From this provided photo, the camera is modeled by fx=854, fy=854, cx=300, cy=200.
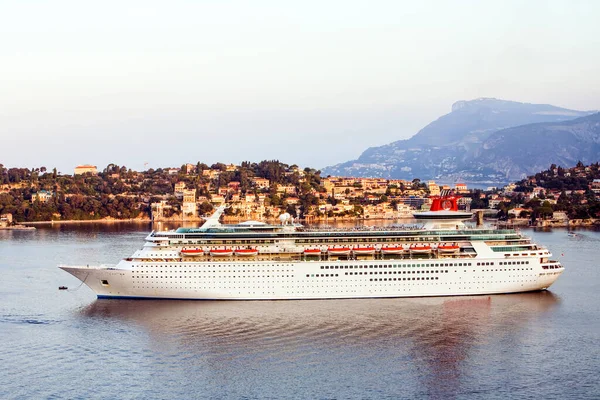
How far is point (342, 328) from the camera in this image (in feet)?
68.0

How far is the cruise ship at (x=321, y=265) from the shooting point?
24.0 m

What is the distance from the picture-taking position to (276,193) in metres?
84.8

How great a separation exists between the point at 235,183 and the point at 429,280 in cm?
6579

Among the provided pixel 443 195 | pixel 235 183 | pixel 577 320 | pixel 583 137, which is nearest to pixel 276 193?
pixel 235 183

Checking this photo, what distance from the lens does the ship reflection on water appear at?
60.0ft

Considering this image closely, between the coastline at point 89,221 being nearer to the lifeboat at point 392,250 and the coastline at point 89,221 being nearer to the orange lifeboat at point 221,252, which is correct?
the orange lifeboat at point 221,252

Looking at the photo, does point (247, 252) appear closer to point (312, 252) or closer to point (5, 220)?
point (312, 252)

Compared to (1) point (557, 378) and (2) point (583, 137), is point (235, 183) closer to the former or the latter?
(1) point (557, 378)

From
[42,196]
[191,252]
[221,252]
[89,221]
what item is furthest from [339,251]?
[42,196]

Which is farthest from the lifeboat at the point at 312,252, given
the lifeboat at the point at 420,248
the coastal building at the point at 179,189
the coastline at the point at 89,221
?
the coastal building at the point at 179,189

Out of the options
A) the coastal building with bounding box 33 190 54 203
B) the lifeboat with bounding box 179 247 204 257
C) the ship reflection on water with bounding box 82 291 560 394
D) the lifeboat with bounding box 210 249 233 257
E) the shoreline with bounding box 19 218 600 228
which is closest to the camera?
the ship reflection on water with bounding box 82 291 560 394

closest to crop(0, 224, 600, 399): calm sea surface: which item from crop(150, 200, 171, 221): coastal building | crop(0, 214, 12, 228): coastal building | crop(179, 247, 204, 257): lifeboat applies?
crop(179, 247, 204, 257): lifeboat

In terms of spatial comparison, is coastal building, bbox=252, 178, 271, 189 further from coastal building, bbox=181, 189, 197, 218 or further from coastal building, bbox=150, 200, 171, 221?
coastal building, bbox=150, 200, 171, 221

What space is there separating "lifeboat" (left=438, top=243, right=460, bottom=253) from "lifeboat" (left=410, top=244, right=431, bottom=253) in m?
0.35
